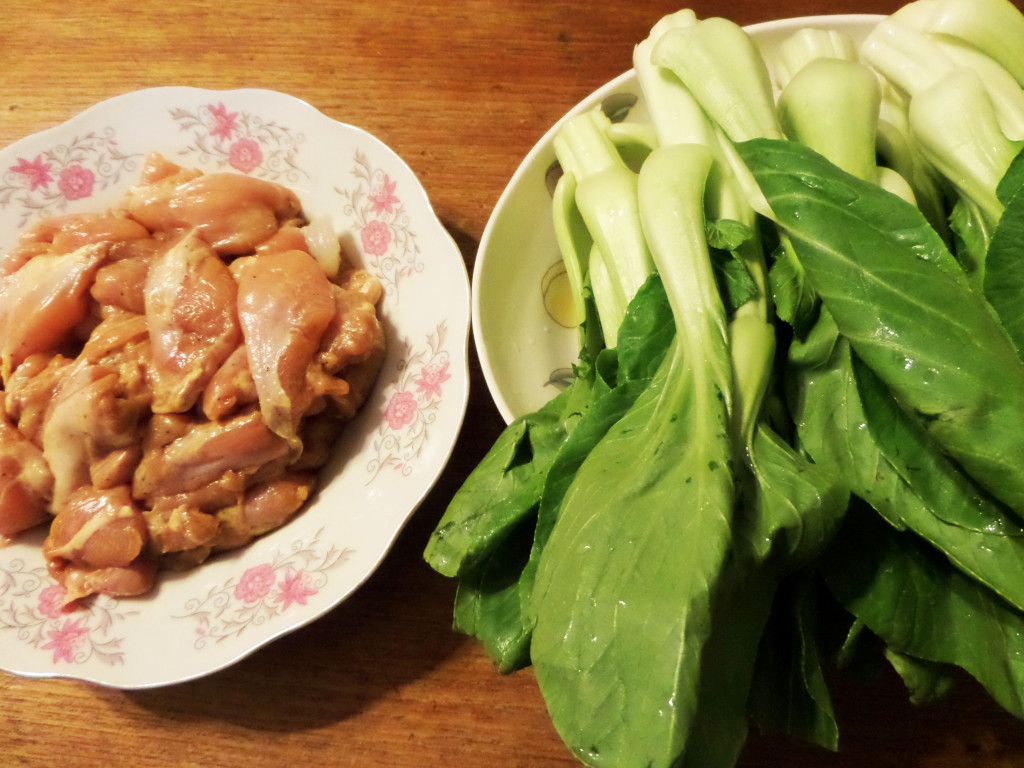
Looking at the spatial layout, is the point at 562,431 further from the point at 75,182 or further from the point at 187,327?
the point at 75,182

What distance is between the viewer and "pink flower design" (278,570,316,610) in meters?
0.92

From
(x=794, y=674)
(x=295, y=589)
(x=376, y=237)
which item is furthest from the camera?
(x=376, y=237)

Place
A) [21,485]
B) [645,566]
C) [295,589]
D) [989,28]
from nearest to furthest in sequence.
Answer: [645,566], [989,28], [295,589], [21,485]

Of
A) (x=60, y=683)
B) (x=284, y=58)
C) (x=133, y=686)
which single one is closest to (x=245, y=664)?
(x=133, y=686)

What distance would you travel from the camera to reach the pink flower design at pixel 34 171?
118 centimetres

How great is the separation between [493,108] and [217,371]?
728 mm

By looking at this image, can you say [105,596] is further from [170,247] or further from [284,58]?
[284,58]

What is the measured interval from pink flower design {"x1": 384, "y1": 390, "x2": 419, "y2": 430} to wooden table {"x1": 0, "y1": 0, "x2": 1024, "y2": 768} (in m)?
0.11

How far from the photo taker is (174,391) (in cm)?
102

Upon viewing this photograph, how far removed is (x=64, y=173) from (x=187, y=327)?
18.3 inches

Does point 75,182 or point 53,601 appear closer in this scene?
point 53,601

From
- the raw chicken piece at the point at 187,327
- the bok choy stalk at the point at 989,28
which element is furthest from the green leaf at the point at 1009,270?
the raw chicken piece at the point at 187,327

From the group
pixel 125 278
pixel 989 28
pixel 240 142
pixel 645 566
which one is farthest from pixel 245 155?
pixel 989 28

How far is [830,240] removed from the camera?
0.64 m
